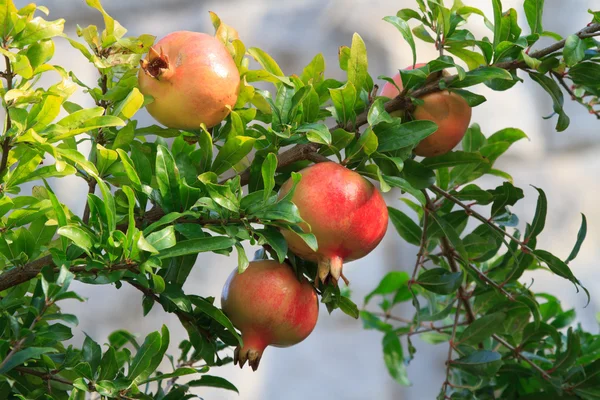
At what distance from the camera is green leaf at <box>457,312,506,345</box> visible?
85 cm

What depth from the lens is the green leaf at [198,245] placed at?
51 centimetres

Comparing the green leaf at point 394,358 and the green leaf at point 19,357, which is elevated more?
the green leaf at point 19,357

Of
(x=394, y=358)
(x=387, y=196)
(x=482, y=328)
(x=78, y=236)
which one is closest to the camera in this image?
(x=78, y=236)

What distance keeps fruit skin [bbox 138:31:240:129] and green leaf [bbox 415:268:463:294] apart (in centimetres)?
33

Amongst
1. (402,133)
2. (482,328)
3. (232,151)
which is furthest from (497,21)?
A: (482,328)

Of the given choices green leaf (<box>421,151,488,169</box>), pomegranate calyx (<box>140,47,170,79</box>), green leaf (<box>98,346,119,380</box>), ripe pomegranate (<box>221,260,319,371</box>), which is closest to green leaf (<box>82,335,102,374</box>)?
green leaf (<box>98,346,119,380</box>)

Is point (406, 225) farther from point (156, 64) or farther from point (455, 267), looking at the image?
point (156, 64)

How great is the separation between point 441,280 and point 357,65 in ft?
0.97

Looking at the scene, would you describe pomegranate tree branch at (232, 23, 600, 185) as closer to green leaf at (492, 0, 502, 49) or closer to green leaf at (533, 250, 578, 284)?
green leaf at (492, 0, 502, 49)

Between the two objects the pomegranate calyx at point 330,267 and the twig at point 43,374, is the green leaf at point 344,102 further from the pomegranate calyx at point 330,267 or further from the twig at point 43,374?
the twig at point 43,374

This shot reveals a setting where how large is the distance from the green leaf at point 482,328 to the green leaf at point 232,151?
0.41m

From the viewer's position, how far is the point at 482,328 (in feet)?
2.82

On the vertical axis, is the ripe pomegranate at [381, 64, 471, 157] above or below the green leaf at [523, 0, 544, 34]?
below

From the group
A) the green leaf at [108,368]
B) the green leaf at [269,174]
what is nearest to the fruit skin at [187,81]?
the green leaf at [269,174]
